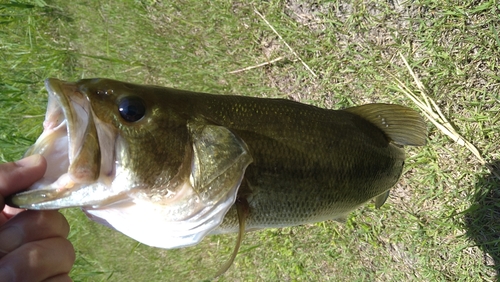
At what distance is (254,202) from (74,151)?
737 millimetres

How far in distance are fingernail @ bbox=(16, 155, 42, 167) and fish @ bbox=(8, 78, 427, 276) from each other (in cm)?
5

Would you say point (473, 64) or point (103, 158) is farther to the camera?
point (473, 64)

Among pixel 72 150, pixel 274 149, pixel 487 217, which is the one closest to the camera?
pixel 72 150

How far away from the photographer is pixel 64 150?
1569 millimetres

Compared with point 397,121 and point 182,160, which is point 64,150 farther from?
point 397,121

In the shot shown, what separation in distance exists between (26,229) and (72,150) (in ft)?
1.54

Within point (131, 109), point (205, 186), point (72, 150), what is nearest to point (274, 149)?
point (205, 186)

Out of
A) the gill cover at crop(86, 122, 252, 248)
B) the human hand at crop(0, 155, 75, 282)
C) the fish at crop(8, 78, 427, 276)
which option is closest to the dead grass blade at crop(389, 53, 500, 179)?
the fish at crop(8, 78, 427, 276)

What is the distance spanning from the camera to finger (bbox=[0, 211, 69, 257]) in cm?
155

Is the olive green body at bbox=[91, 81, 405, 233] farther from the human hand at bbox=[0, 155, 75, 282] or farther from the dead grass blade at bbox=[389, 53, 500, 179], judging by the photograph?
the dead grass blade at bbox=[389, 53, 500, 179]

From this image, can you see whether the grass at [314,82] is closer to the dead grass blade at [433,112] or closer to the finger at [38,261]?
the dead grass blade at [433,112]

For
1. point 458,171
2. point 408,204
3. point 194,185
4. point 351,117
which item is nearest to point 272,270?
point 408,204

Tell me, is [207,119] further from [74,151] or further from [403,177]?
[403,177]

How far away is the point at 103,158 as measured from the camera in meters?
1.42
